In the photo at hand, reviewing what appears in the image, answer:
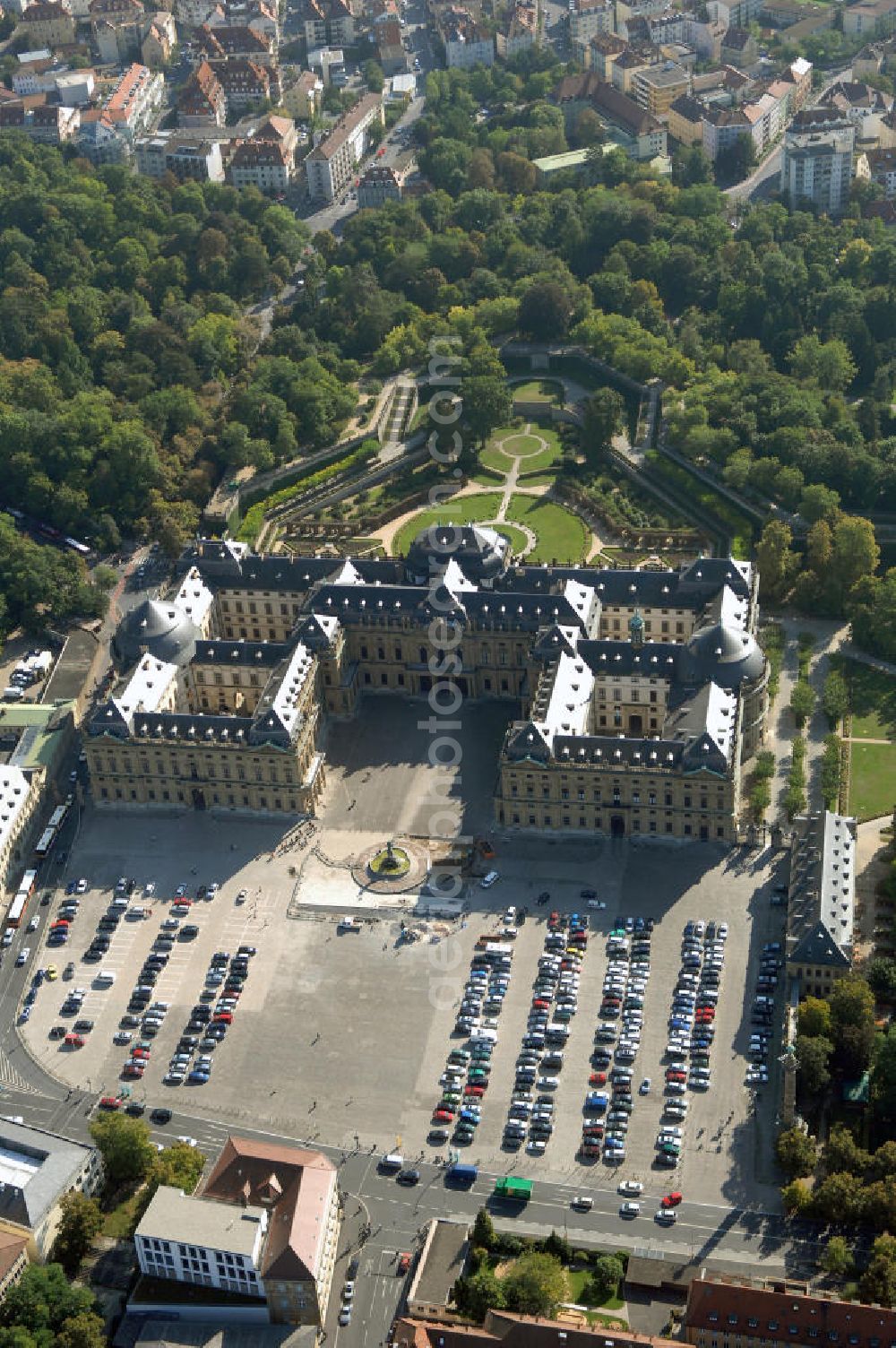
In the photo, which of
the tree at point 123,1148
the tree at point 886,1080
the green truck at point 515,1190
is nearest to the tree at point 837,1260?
the tree at point 886,1080

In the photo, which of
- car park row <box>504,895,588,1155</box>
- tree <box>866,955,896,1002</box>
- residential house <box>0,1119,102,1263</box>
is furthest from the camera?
tree <box>866,955,896,1002</box>

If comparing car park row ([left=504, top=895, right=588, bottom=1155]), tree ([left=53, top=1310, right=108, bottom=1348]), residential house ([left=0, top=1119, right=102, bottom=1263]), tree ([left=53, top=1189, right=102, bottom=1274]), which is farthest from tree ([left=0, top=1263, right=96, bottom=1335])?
car park row ([left=504, top=895, right=588, bottom=1155])

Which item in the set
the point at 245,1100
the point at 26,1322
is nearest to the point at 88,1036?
the point at 245,1100

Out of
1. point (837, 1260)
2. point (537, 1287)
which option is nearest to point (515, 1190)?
point (537, 1287)

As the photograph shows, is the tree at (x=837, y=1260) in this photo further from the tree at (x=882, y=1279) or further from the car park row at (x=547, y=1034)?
the car park row at (x=547, y=1034)

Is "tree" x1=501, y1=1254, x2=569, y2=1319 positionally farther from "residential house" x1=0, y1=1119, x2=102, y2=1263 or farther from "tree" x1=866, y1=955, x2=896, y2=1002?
"tree" x1=866, y1=955, x2=896, y2=1002

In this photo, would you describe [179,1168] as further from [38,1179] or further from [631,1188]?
[631,1188]
